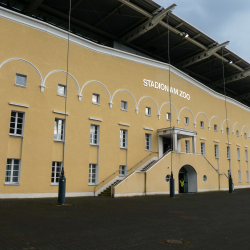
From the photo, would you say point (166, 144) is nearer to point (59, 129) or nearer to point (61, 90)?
point (59, 129)

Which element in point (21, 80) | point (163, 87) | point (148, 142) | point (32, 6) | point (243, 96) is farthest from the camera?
point (243, 96)

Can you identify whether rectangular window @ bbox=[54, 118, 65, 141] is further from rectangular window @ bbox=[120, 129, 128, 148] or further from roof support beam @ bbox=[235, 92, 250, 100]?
roof support beam @ bbox=[235, 92, 250, 100]

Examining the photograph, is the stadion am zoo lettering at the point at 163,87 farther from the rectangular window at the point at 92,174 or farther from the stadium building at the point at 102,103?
the rectangular window at the point at 92,174

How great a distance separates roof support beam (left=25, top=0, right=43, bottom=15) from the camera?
2505 cm

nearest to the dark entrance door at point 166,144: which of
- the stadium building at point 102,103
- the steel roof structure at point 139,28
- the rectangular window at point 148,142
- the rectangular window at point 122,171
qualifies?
the stadium building at point 102,103

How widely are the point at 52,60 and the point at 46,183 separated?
9.60 m

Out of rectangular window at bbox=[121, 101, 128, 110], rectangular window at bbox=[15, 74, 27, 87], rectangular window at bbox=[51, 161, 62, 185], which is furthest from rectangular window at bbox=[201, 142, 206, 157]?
rectangular window at bbox=[15, 74, 27, 87]

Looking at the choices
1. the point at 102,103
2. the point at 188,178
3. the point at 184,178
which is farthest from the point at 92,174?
the point at 188,178

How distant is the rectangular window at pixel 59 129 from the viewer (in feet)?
72.6

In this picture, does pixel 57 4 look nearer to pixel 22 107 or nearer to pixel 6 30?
pixel 6 30

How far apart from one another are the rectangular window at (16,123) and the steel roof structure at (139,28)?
11289mm

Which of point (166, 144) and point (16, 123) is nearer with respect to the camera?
point (16, 123)

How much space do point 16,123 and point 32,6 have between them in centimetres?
1223

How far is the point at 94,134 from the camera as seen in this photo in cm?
2466
